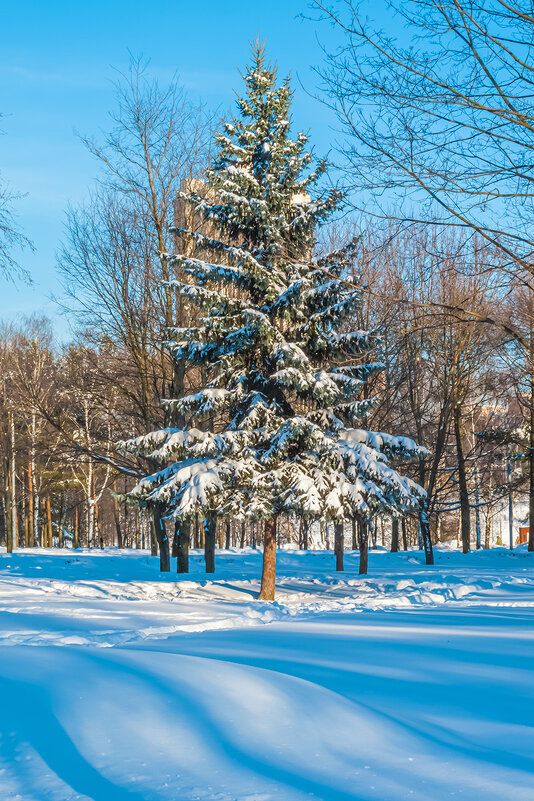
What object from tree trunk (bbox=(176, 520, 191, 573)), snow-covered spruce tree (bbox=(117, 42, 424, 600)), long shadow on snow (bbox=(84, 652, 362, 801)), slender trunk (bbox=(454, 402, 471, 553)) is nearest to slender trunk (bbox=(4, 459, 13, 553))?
tree trunk (bbox=(176, 520, 191, 573))

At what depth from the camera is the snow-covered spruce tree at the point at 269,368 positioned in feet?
41.5

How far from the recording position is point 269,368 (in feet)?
46.6

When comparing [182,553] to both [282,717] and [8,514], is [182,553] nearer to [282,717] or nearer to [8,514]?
[8,514]

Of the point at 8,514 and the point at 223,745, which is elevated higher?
the point at 223,745

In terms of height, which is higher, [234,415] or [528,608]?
[234,415]

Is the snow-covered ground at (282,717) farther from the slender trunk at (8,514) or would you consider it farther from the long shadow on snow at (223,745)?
the slender trunk at (8,514)

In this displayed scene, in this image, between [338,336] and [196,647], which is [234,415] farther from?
[196,647]

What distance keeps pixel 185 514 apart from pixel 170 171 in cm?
1113

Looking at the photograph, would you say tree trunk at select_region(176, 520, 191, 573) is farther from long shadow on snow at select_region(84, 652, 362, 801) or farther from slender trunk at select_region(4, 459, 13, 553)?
long shadow on snow at select_region(84, 652, 362, 801)

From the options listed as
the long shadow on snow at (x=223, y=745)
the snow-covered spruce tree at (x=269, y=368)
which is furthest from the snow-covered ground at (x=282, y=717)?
the snow-covered spruce tree at (x=269, y=368)

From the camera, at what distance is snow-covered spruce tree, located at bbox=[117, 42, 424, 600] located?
1266 cm

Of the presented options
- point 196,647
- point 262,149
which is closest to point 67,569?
point 262,149

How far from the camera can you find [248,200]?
45.1ft

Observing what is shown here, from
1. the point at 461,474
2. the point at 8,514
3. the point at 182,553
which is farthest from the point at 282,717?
the point at 8,514
